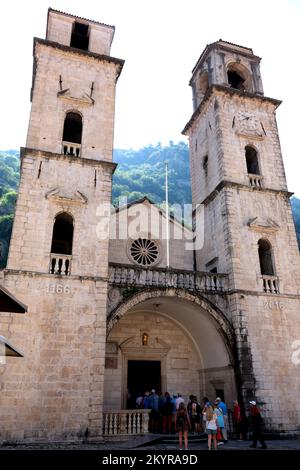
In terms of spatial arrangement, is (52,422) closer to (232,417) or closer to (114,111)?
(232,417)

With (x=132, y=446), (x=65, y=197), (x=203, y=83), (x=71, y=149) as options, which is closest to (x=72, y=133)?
(x=71, y=149)

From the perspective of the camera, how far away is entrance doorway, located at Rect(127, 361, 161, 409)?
15.4 meters

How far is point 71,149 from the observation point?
15.7 m

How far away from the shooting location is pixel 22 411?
1066 cm

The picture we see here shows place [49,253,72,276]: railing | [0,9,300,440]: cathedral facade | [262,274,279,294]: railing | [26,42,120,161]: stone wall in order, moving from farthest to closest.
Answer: [26,42,120,161]: stone wall → [262,274,279,294]: railing → [49,253,72,276]: railing → [0,9,300,440]: cathedral facade

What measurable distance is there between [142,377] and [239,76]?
17.5 metres

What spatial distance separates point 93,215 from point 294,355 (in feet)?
31.2

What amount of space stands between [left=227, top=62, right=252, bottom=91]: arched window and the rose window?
1057 centimetres

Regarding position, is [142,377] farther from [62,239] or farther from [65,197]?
[65,197]

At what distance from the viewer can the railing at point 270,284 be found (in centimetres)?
1509

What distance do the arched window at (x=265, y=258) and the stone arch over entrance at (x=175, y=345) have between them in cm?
342

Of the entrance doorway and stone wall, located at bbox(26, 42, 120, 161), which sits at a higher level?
stone wall, located at bbox(26, 42, 120, 161)

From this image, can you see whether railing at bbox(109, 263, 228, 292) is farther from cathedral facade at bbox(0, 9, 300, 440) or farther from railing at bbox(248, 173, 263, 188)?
railing at bbox(248, 173, 263, 188)

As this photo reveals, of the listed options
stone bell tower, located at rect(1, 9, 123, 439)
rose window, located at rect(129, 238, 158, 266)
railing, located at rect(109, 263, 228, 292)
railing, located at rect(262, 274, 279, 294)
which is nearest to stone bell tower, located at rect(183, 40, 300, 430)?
railing, located at rect(262, 274, 279, 294)
